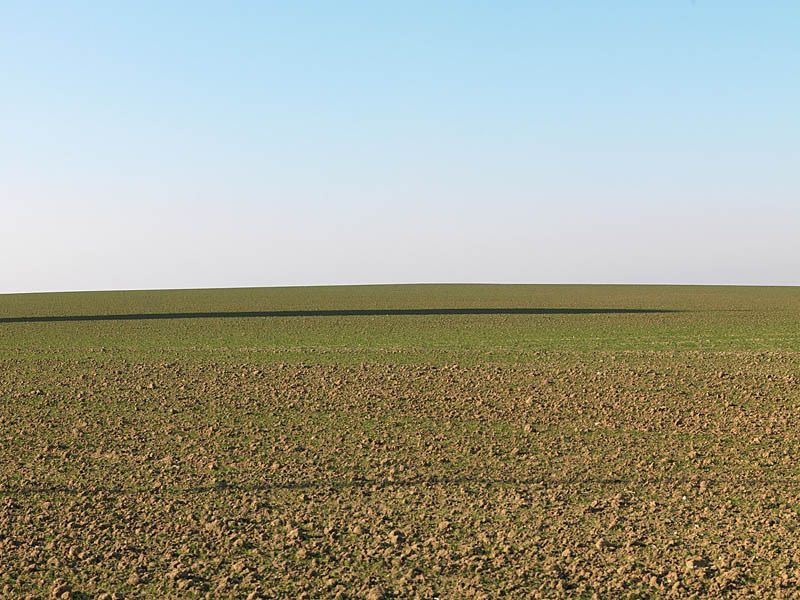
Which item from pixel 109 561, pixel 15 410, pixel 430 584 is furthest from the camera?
pixel 15 410

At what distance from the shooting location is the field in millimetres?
8383

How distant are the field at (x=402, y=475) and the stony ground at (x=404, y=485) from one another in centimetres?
4

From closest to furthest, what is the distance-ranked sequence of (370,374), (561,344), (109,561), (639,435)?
(109,561) < (639,435) < (370,374) < (561,344)

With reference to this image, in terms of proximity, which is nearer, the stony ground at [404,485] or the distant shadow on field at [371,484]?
the stony ground at [404,485]

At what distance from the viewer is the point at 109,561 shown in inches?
344

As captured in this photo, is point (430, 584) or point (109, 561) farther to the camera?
point (109, 561)

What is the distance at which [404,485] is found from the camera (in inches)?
451

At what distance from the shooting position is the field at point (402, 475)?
27.5ft

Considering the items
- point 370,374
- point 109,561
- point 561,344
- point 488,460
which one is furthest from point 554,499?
point 561,344

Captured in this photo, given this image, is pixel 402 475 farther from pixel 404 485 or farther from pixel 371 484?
pixel 371 484

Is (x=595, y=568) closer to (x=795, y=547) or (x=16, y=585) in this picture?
(x=795, y=547)

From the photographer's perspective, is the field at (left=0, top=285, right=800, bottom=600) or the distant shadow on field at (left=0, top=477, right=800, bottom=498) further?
the distant shadow on field at (left=0, top=477, right=800, bottom=498)

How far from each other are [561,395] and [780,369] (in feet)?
21.5

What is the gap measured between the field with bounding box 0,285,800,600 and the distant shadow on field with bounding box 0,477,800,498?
50mm
